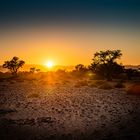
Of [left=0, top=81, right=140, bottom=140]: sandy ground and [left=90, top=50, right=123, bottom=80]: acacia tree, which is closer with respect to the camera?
[left=0, top=81, right=140, bottom=140]: sandy ground

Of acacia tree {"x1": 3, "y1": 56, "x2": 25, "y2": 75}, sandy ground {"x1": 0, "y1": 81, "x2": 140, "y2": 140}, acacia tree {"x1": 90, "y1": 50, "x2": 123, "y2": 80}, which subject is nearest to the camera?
sandy ground {"x1": 0, "y1": 81, "x2": 140, "y2": 140}

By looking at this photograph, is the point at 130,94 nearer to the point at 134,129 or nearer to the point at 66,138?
the point at 134,129

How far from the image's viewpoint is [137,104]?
2716cm

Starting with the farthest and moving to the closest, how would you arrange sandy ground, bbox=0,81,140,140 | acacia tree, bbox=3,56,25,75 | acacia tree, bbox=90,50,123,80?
acacia tree, bbox=3,56,25,75 → acacia tree, bbox=90,50,123,80 → sandy ground, bbox=0,81,140,140

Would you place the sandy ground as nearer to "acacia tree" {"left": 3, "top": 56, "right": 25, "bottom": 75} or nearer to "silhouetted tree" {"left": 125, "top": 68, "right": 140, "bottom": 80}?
"silhouetted tree" {"left": 125, "top": 68, "right": 140, "bottom": 80}

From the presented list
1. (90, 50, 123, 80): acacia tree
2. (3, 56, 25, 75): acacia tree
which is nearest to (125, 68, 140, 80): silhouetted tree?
(90, 50, 123, 80): acacia tree

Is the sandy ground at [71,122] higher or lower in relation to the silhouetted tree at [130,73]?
lower

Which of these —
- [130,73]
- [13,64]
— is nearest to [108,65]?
[130,73]

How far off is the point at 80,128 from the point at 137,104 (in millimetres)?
11542

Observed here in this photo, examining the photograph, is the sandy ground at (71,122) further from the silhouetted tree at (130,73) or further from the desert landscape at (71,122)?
the silhouetted tree at (130,73)

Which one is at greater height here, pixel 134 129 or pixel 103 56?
pixel 103 56

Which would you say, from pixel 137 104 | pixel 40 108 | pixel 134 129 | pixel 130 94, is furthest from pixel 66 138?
pixel 130 94

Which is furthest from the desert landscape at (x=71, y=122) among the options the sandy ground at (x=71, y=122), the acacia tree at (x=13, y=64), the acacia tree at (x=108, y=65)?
the acacia tree at (x=13, y=64)

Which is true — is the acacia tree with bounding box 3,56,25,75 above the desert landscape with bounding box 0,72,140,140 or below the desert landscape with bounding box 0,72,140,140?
above
